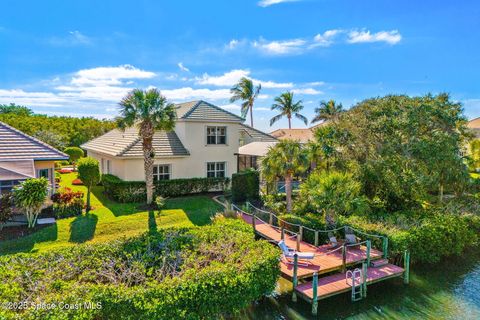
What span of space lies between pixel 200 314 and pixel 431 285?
1089cm

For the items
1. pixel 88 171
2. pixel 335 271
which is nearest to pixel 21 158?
pixel 88 171

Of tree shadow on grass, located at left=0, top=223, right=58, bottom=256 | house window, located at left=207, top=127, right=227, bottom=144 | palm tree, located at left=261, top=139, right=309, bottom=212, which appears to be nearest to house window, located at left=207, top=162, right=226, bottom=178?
house window, located at left=207, top=127, right=227, bottom=144

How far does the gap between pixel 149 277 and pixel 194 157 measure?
1595 centimetres

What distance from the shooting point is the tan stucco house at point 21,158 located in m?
16.5

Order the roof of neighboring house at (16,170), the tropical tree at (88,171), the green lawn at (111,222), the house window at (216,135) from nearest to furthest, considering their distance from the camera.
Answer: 1. the green lawn at (111,222)
2. the roof of neighboring house at (16,170)
3. the tropical tree at (88,171)
4. the house window at (216,135)

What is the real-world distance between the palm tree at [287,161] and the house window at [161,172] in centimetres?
889

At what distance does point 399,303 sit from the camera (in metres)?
12.0

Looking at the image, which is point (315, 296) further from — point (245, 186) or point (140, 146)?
point (140, 146)

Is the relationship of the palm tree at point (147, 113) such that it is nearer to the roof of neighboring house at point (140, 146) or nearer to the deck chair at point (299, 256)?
the roof of neighboring house at point (140, 146)

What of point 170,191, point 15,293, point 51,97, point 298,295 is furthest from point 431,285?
point 51,97

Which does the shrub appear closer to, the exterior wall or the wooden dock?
the exterior wall

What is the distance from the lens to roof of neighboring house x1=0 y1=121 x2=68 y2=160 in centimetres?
1817

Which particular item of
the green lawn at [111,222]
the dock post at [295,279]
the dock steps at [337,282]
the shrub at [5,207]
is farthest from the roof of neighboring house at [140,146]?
the dock steps at [337,282]

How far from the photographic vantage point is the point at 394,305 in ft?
38.9
